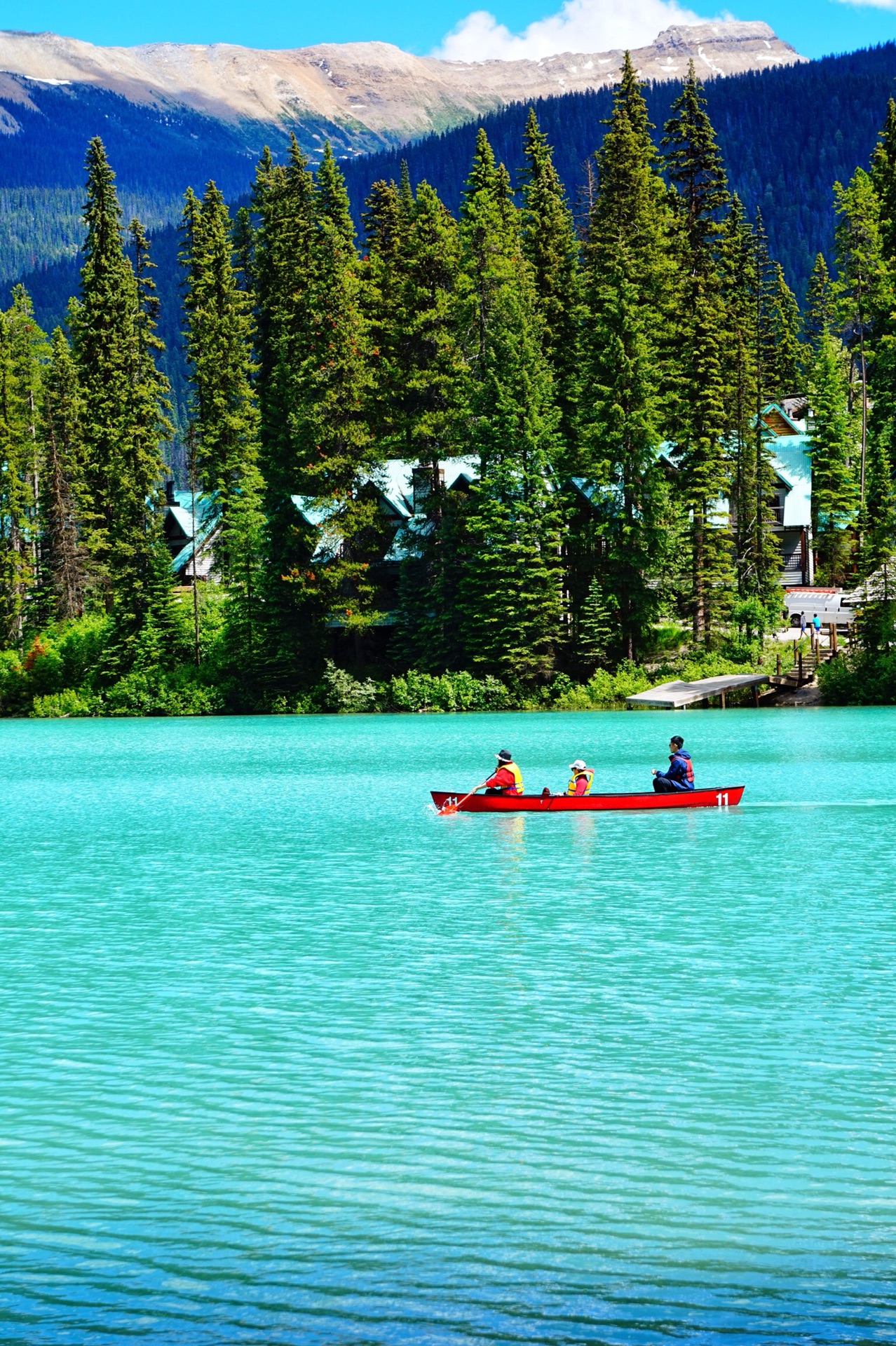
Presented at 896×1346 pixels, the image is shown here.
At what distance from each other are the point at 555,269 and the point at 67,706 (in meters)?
33.5

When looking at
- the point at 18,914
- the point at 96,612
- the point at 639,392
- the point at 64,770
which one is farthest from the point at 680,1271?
the point at 96,612

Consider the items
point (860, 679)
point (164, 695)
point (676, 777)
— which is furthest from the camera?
point (164, 695)

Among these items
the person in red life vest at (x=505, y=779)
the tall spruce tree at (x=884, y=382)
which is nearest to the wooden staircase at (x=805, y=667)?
the tall spruce tree at (x=884, y=382)

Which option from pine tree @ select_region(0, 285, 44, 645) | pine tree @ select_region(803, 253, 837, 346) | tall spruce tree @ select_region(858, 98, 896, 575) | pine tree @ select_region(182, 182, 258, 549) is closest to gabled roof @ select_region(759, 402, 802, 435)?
tall spruce tree @ select_region(858, 98, 896, 575)

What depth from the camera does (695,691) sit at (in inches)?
2473

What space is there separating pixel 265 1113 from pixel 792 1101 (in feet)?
13.9

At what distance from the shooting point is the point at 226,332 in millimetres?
84125

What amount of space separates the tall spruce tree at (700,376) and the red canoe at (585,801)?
36930 millimetres

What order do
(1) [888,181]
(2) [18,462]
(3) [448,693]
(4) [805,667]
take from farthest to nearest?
(2) [18,462] < (1) [888,181] < (3) [448,693] < (4) [805,667]

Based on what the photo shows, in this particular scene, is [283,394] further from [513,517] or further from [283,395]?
[513,517]

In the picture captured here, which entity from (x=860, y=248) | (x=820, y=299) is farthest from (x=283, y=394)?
(x=820, y=299)

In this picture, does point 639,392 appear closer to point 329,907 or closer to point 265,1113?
point 329,907

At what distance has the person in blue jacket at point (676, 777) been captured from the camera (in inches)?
1221

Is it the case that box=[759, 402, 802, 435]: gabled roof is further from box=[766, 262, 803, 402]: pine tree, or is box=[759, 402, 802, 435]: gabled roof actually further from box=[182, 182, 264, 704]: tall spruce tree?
box=[182, 182, 264, 704]: tall spruce tree
